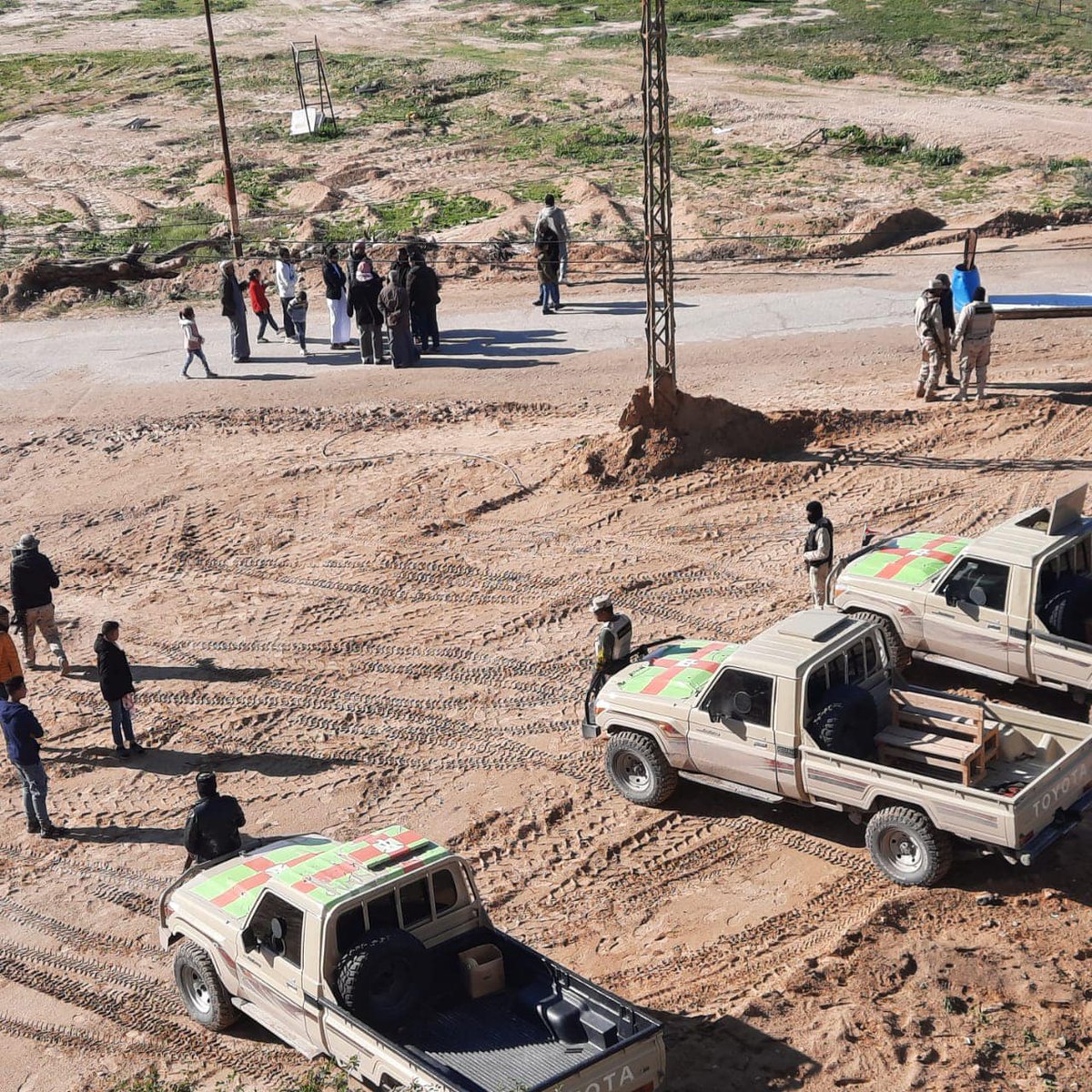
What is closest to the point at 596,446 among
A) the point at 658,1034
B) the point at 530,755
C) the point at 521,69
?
the point at 530,755

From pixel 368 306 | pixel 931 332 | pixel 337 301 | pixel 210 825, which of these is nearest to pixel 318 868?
pixel 210 825

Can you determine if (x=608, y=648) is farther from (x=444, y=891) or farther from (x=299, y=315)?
(x=299, y=315)

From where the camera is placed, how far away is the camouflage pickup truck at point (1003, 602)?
1223 centimetres

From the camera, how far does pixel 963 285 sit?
2128 centimetres

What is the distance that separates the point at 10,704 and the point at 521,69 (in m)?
35.5

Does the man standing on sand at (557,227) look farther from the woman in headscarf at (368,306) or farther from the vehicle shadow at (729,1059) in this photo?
the vehicle shadow at (729,1059)

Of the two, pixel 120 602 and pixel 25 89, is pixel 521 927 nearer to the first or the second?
pixel 120 602

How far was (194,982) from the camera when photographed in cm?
966

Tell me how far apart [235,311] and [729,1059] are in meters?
18.0

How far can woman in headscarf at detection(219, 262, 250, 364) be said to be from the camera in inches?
923

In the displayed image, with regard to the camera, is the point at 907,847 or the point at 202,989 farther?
the point at 907,847

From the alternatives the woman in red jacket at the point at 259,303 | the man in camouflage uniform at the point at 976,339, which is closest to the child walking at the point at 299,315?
the woman in red jacket at the point at 259,303

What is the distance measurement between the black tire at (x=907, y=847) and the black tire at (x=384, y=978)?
375cm

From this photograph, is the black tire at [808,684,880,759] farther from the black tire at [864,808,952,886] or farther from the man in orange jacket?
the man in orange jacket
